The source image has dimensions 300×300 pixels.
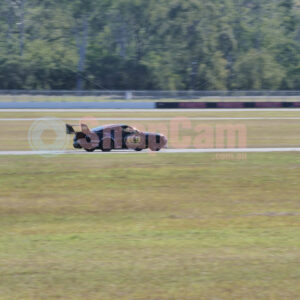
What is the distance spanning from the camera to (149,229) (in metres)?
9.33

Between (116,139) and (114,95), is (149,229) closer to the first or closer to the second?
(116,139)

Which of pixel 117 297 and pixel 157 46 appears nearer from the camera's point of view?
pixel 117 297

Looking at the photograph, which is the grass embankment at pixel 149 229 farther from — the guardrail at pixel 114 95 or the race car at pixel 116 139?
the guardrail at pixel 114 95

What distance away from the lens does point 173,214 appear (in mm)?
10430

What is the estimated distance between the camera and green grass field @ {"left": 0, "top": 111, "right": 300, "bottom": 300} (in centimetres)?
665

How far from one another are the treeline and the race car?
41.5 m

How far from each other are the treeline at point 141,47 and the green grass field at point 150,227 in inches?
1712

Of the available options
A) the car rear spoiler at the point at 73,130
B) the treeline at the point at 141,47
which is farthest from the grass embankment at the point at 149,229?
the treeline at the point at 141,47

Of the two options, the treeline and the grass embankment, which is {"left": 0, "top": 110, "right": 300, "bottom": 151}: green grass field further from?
the treeline

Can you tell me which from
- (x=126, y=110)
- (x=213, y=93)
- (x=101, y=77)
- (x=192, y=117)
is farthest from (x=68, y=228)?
(x=101, y=77)

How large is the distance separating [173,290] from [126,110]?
3159 centimetres

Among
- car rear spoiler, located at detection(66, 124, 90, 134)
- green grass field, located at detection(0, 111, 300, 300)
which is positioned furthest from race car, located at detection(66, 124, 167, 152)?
green grass field, located at detection(0, 111, 300, 300)

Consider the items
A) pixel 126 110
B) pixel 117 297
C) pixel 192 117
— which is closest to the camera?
pixel 117 297

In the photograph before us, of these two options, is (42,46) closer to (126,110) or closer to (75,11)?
(75,11)
